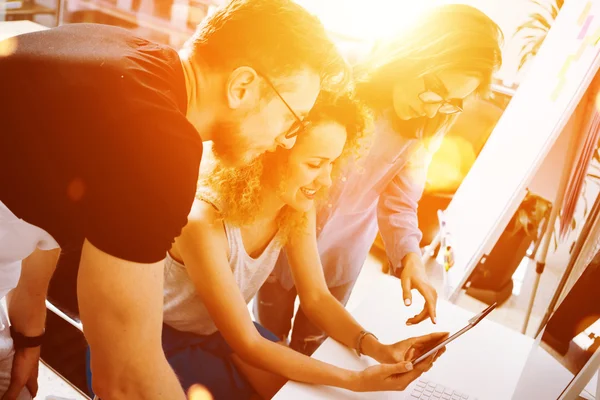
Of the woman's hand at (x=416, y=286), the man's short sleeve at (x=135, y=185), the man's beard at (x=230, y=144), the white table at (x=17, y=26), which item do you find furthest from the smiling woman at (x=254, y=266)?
the white table at (x=17, y=26)

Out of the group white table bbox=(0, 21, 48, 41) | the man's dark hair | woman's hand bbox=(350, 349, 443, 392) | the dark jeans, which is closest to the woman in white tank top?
woman's hand bbox=(350, 349, 443, 392)

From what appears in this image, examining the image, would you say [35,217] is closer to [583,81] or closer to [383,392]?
[383,392]

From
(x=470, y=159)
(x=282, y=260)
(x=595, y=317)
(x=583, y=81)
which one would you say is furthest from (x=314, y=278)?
(x=470, y=159)

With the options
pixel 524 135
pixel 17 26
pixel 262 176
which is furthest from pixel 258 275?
pixel 524 135

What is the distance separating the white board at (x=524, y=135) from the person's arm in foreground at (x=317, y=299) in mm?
670

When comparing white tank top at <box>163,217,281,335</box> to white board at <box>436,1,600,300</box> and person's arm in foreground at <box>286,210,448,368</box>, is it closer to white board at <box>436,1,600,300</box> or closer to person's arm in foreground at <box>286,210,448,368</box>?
person's arm in foreground at <box>286,210,448,368</box>

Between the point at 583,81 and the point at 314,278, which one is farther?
the point at 583,81

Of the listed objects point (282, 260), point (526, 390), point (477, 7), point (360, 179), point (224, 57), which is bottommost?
point (282, 260)

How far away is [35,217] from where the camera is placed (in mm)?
861

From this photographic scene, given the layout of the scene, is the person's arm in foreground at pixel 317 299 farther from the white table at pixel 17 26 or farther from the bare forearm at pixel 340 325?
the white table at pixel 17 26

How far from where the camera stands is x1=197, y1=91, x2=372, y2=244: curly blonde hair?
1229 mm

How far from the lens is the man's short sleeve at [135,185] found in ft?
2.44

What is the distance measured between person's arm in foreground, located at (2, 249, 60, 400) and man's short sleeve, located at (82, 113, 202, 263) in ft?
1.74

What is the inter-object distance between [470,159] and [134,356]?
77.8 inches
